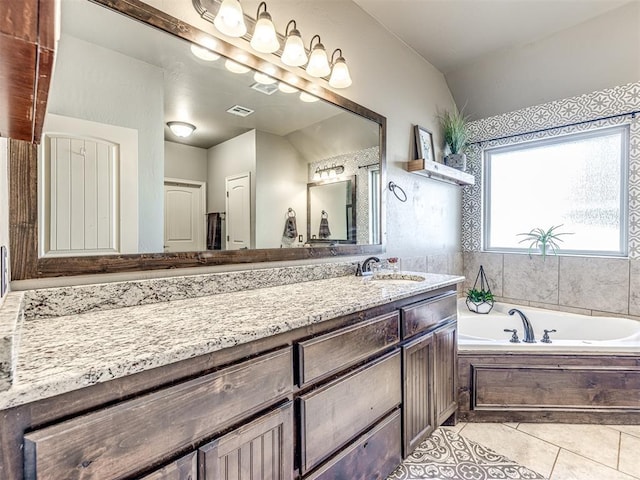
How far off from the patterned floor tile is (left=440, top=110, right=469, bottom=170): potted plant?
2.20 meters

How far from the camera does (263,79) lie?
1616 mm

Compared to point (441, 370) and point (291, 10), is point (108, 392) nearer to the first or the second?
point (441, 370)

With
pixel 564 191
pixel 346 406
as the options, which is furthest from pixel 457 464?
pixel 564 191

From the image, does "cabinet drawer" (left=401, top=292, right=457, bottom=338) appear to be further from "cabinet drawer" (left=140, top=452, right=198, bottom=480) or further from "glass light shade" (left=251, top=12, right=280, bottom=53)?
"glass light shade" (left=251, top=12, right=280, bottom=53)

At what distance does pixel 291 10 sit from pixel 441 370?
7.02 ft

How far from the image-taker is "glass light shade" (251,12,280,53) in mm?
1461

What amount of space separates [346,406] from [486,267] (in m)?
2.54

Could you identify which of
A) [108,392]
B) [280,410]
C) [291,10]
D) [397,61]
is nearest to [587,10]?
[397,61]

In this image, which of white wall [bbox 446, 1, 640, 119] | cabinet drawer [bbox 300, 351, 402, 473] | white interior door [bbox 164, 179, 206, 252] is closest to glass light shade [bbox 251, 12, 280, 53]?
white interior door [bbox 164, 179, 206, 252]

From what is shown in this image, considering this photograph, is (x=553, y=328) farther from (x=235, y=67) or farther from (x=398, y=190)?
(x=235, y=67)

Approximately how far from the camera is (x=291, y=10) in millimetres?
1731

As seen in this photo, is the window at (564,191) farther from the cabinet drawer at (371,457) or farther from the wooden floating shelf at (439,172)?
the cabinet drawer at (371,457)

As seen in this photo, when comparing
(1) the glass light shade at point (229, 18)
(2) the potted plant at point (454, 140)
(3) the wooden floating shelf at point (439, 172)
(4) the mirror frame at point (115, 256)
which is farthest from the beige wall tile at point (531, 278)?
(1) the glass light shade at point (229, 18)

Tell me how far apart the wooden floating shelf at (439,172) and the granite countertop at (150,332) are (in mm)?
1332
